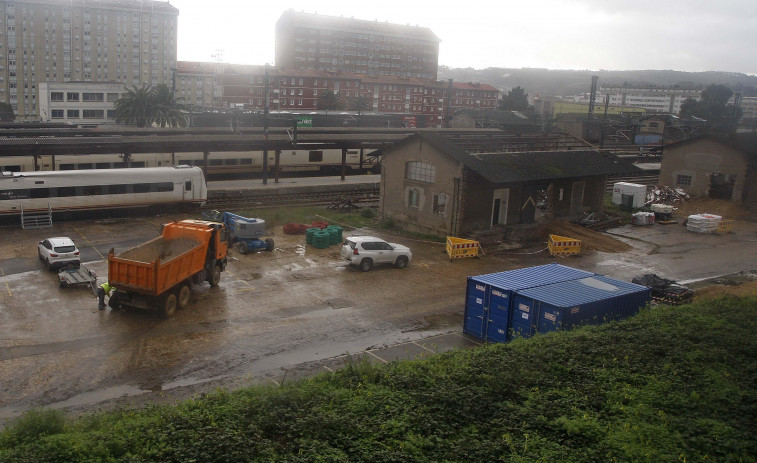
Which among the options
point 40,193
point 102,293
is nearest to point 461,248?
point 102,293

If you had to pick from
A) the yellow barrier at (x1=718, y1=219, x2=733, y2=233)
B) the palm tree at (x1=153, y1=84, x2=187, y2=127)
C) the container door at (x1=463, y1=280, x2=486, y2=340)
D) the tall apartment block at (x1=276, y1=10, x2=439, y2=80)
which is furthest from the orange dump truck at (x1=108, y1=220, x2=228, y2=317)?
the tall apartment block at (x1=276, y1=10, x2=439, y2=80)

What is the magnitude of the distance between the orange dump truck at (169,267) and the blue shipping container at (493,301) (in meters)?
8.18

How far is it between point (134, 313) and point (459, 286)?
1070 centimetres

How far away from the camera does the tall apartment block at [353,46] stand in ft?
445

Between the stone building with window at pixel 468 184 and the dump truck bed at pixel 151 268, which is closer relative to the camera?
the dump truck bed at pixel 151 268

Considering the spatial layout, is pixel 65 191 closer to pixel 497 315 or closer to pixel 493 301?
pixel 493 301

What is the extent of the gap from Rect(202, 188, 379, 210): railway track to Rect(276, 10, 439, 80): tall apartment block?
325ft

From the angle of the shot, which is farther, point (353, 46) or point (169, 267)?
point (353, 46)

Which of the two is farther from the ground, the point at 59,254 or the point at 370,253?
the point at 370,253

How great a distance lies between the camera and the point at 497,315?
17344 millimetres

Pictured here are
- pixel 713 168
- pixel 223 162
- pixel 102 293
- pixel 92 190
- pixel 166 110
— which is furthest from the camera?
A: pixel 166 110

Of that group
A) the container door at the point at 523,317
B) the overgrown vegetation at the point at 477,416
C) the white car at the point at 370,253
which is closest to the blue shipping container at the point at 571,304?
the container door at the point at 523,317

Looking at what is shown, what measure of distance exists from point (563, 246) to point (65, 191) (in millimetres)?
21889

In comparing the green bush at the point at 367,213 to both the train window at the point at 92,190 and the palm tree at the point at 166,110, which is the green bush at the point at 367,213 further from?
the palm tree at the point at 166,110
